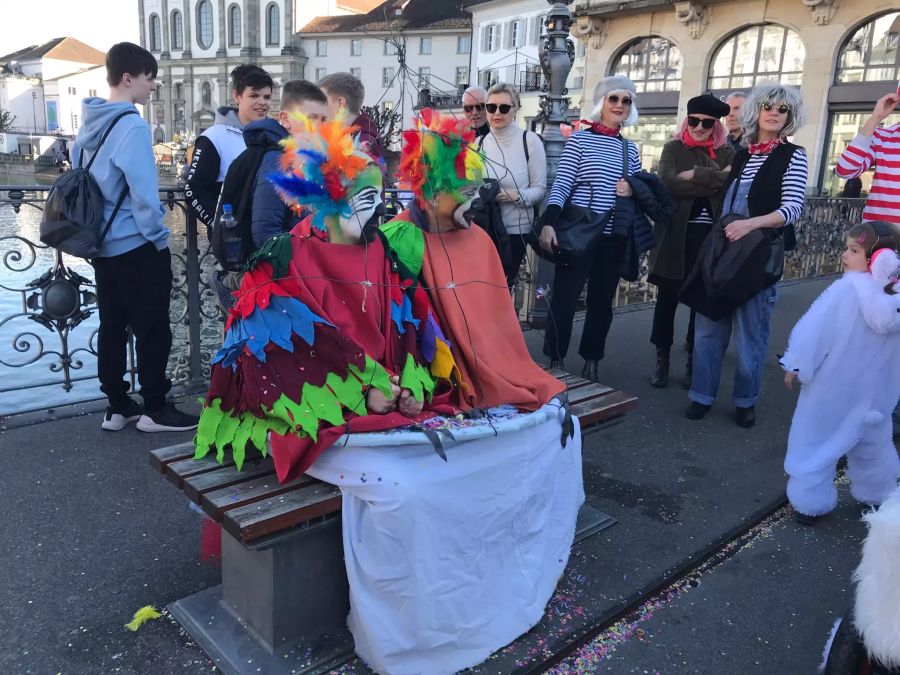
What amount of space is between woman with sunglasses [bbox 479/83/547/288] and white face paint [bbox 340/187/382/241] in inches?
91.1

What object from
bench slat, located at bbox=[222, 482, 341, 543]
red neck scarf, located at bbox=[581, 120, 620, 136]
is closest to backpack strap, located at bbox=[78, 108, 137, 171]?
bench slat, located at bbox=[222, 482, 341, 543]

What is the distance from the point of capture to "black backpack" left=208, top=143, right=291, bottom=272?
345 cm

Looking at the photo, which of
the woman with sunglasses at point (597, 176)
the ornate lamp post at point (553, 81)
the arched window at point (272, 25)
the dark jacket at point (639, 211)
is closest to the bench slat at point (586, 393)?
the woman with sunglasses at point (597, 176)

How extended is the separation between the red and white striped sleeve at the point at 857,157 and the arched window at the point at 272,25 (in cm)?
7774

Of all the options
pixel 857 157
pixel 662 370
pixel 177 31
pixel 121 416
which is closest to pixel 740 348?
pixel 662 370

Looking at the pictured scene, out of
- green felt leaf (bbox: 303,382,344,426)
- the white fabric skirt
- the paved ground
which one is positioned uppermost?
green felt leaf (bbox: 303,382,344,426)

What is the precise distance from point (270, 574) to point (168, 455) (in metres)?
0.57

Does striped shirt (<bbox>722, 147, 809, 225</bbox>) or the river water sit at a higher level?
striped shirt (<bbox>722, 147, 809, 225</bbox>)

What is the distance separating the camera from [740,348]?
4.35 meters

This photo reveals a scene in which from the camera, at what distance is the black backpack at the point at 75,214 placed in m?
3.24

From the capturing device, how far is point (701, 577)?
2.80 m

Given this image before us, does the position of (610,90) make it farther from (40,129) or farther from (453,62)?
Answer: (40,129)

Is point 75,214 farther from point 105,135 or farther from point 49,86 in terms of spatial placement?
point 49,86

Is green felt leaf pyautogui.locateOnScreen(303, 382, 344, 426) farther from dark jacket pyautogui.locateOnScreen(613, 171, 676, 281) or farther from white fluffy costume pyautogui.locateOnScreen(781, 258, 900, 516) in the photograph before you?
dark jacket pyautogui.locateOnScreen(613, 171, 676, 281)
